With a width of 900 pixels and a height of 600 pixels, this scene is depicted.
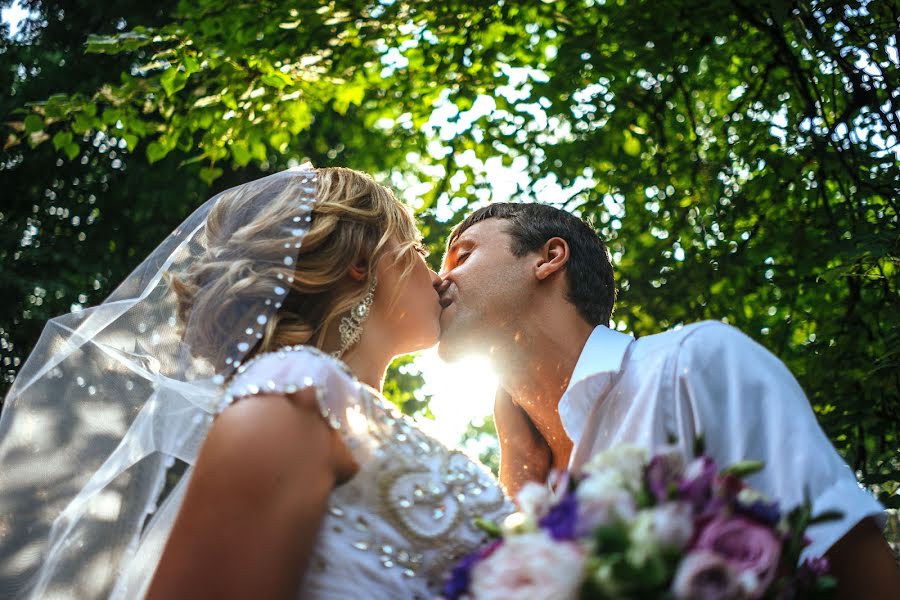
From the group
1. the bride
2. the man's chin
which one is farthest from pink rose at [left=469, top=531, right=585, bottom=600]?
the man's chin

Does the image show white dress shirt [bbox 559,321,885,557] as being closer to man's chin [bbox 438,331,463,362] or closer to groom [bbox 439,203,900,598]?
groom [bbox 439,203,900,598]

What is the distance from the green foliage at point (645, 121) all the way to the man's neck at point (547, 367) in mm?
1629

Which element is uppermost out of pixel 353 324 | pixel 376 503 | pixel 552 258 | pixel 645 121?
pixel 645 121

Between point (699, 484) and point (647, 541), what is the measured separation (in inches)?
8.7

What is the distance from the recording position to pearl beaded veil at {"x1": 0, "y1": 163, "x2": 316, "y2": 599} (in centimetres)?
259

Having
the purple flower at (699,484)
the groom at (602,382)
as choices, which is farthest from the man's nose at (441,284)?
the purple flower at (699,484)

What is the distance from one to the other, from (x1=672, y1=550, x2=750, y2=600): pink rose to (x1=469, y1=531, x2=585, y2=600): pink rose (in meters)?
0.16

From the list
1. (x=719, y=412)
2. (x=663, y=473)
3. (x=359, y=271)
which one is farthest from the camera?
(x=359, y=271)

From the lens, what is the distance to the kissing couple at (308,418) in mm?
2012

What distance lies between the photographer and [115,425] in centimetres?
279

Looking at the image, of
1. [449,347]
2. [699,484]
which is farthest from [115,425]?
[699,484]

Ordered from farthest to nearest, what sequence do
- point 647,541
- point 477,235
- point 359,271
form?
point 477,235
point 359,271
point 647,541

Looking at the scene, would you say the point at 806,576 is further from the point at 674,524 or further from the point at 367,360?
the point at 367,360

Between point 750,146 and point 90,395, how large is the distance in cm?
400
